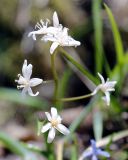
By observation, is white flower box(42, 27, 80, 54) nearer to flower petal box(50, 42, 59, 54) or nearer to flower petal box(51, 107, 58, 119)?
flower petal box(50, 42, 59, 54)

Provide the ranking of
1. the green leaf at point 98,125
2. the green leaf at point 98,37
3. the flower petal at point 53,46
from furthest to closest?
the green leaf at point 98,37
the green leaf at point 98,125
the flower petal at point 53,46

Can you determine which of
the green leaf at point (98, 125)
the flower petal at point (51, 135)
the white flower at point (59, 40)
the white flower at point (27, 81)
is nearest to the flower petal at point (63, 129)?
the flower petal at point (51, 135)

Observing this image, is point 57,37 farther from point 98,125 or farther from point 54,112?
point 98,125

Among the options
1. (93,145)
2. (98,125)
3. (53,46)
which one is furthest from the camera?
(98,125)

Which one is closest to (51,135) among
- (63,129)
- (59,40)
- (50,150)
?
(63,129)

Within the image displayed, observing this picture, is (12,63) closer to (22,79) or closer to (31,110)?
(31,110)

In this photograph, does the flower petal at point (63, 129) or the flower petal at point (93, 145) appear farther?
the flower petal at point (93, 145)

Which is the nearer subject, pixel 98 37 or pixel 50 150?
pixel 50 150

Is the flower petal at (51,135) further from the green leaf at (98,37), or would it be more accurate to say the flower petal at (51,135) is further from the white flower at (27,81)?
the green leaf at (98,37)

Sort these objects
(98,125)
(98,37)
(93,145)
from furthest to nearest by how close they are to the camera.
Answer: (98,37) < (98,125) < (93,145)
